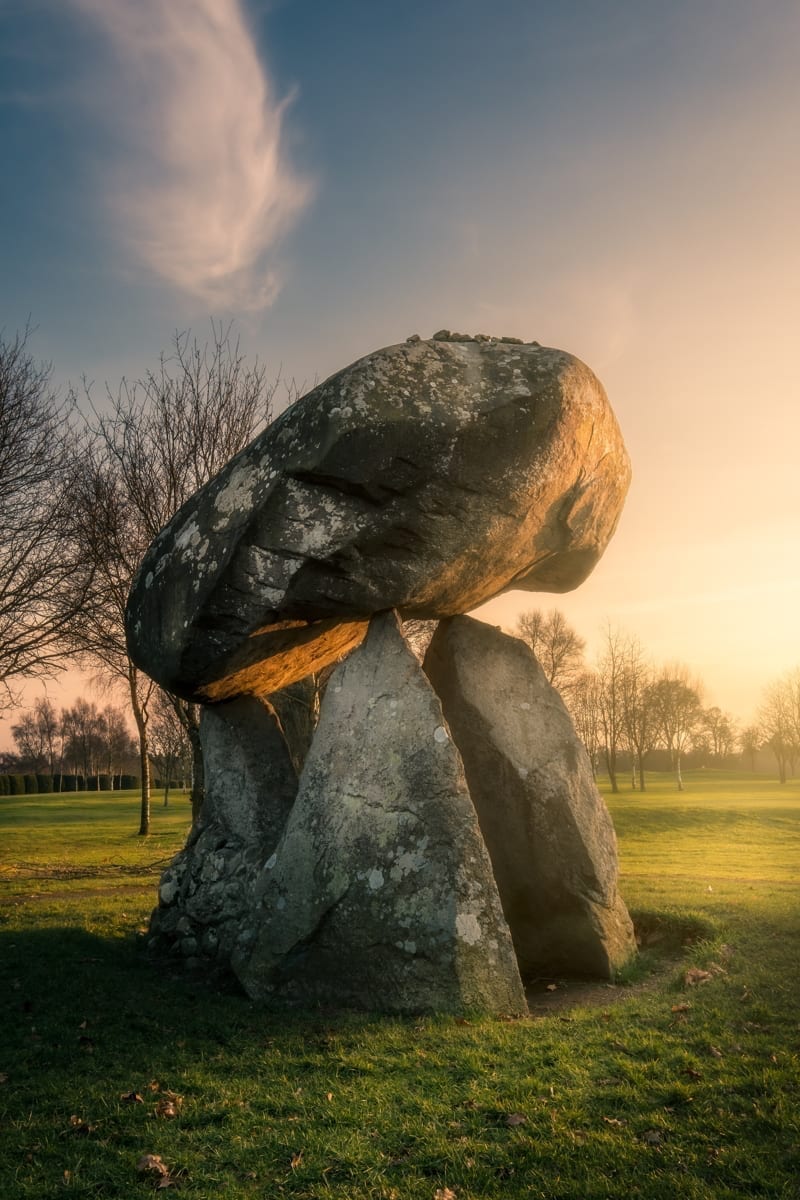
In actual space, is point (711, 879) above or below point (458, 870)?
below

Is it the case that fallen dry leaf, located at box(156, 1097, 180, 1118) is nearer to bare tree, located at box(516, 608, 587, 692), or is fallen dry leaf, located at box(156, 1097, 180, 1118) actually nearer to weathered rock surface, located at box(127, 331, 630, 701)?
weathered rock surface, located at box(127, 331, 630, 701)

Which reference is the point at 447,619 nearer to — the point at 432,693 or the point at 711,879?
the point at 432,693

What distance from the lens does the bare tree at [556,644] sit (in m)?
43.6

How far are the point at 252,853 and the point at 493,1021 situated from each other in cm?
399

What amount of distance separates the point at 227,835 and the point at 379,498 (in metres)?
4.95

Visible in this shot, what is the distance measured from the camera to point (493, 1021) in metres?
7.04

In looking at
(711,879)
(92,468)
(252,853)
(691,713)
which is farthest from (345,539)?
(691,713)

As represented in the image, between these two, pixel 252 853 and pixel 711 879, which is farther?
pixel 711 879

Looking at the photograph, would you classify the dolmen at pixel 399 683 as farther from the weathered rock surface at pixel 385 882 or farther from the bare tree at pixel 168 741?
the bare tree at pixel 168 741

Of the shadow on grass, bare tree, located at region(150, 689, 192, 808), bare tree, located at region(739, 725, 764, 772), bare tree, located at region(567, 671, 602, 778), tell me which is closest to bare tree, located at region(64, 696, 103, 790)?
bare tree, located at region(150, 689, 192, 808)

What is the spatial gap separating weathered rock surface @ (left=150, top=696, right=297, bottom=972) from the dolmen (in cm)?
3

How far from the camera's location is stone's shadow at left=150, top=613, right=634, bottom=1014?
7.56m

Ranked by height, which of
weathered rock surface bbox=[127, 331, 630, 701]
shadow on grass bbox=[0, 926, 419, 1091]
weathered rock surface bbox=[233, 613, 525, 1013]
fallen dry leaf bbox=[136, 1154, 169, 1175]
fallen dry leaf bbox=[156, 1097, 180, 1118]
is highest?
weathered rock surface bbox=[127, 331, 630, 701]

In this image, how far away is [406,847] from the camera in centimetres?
777
